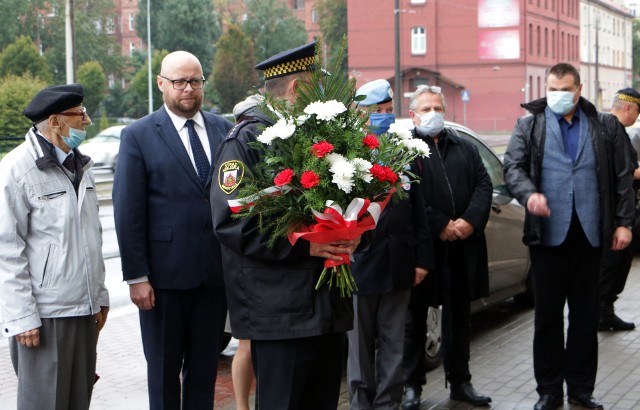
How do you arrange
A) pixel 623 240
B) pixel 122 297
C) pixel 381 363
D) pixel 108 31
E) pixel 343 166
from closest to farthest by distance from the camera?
pixel 343 166
pixel 381 363
pixel 623 240
pixel 122 297
pixel 108 31

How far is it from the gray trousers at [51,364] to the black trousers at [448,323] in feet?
8.28

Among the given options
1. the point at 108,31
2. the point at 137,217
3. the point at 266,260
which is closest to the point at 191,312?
the point at 137,217

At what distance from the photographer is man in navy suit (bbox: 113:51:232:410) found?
5.23 metres

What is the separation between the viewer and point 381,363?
589cm

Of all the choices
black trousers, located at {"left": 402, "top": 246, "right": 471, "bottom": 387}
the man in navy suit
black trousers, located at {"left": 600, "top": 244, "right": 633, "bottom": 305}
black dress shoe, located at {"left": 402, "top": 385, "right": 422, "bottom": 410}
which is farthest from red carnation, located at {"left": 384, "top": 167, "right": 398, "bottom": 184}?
black trousers, located at {"left": 600, "top": 244, "right": 633, "bottom": 305}

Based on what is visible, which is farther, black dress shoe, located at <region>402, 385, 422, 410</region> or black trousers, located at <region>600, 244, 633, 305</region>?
black trousers, located at <region>600, 244, 633, 305</region>

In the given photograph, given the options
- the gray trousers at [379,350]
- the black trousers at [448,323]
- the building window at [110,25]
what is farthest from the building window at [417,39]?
the gray trousers at [379,350]

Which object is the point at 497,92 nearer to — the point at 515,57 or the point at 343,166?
the point at 515,57

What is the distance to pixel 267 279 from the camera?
157 inches

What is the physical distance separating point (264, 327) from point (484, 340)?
16.6 ft

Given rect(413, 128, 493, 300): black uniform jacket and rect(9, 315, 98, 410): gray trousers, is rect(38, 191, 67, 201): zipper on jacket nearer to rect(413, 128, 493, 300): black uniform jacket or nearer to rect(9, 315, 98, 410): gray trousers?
rect(9, 315, 98, 410): gray trousers

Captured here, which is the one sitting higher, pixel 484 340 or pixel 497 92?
pixel 497 92

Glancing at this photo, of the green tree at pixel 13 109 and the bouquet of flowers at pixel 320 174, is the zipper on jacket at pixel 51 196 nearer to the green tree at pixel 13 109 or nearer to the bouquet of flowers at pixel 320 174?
the bouquet of flowers at pixel 320 174

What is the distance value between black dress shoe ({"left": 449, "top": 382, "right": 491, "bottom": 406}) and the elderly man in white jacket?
2.78m
